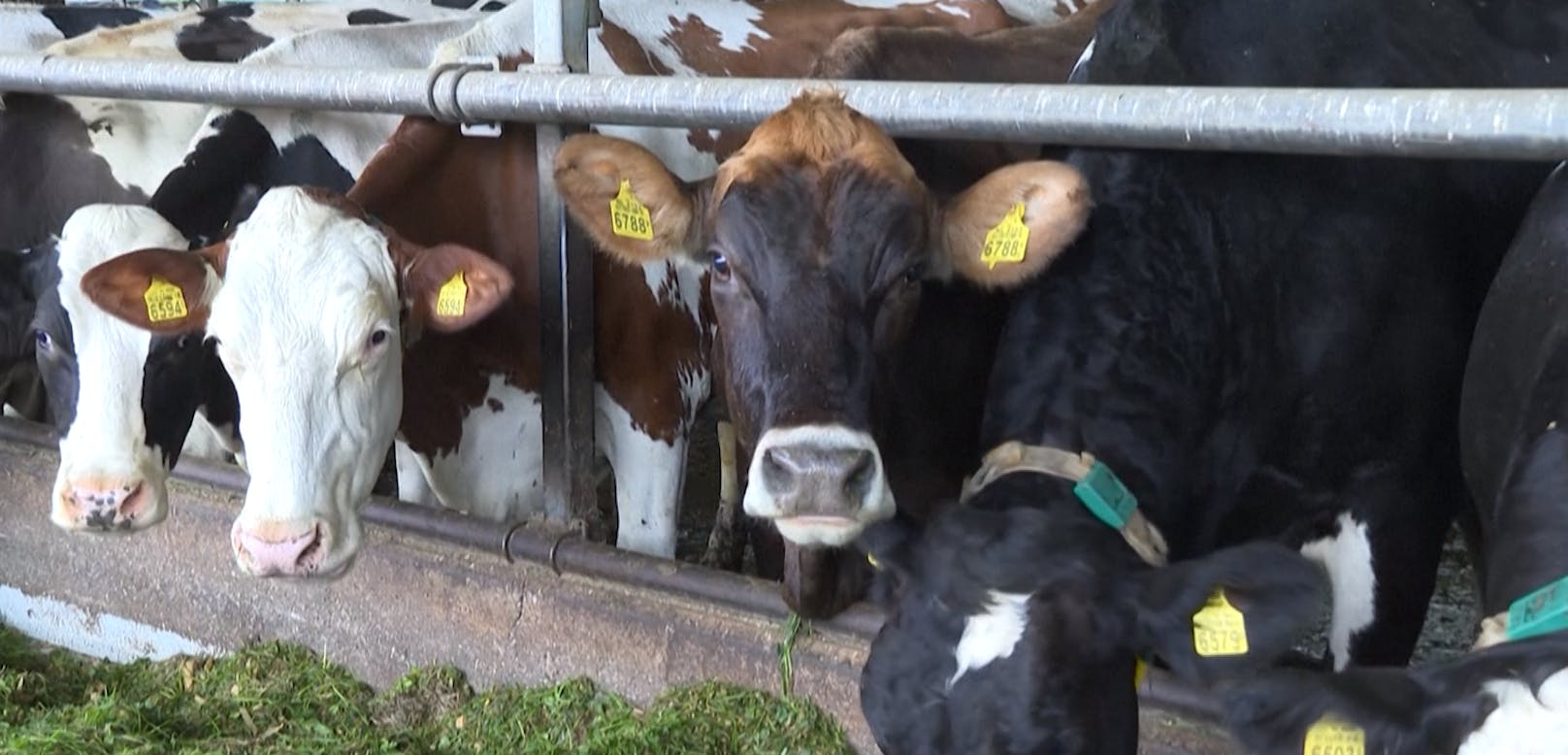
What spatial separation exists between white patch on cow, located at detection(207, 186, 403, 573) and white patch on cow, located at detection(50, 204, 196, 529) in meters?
0.29

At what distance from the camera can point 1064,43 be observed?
14.5 feet

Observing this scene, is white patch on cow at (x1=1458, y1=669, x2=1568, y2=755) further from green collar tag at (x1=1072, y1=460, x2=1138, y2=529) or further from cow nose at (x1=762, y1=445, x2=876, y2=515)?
cow nose at (x1=762, y1=445, x2=876, y2=515)

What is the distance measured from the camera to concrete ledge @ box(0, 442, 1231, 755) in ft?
11.0

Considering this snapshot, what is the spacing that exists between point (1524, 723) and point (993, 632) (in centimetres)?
74

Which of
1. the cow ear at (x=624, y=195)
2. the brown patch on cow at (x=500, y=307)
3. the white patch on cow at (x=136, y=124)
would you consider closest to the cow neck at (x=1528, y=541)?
the cow ear at (x=624, y=195)

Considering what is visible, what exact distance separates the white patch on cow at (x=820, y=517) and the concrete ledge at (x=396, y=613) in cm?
85

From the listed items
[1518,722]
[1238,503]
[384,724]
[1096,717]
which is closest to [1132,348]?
[1238,503]

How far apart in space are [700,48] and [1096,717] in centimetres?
318

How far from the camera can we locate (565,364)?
3736mm

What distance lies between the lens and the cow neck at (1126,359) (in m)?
2.67

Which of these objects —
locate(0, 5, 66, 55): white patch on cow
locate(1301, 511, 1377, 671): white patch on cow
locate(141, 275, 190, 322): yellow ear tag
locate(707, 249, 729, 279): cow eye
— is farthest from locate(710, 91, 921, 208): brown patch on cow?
locate(0, 5, 66, 55): white patch on cow

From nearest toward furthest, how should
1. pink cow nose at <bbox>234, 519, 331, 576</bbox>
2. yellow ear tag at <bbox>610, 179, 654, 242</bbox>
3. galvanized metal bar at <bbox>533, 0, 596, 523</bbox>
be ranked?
pink cow nose at <bbox>234, 519, 331, 576</bbox> < yellow ear tag at <bbox>610, 179, 654, 242</bbox> < galvanized metal bar at <bbox>533, 0, 596, 523</bbox>

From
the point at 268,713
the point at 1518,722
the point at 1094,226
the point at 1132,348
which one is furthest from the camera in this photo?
the point at 268,713

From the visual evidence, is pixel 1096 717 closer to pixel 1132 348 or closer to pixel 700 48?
pixel 1132 348
